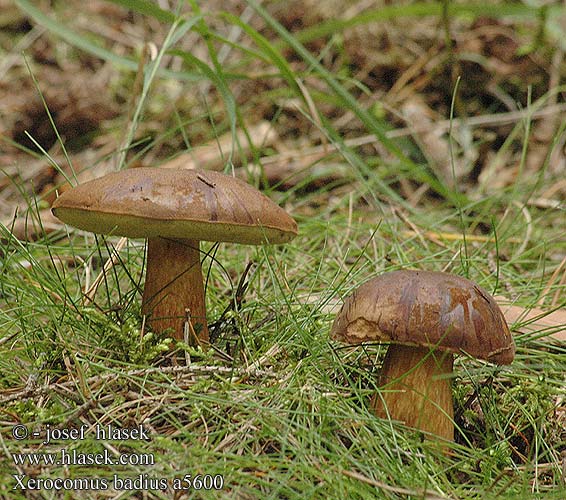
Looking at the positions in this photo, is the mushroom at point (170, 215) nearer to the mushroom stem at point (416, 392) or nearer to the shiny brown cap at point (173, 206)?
the shiny brown cap at point (173, 206)

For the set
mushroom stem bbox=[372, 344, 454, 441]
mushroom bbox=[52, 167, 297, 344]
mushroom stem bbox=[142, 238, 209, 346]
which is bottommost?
mushroom stem bbox=[372, 344, 454, 441]

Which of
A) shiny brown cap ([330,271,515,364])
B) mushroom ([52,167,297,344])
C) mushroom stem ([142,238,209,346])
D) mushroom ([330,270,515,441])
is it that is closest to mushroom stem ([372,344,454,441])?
mushroom ([330,270,515,441])

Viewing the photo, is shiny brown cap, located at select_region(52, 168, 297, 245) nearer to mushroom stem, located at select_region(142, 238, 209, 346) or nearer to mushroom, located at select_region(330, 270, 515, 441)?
mushroom stem, located at select_region(142, 238, 209, 346)

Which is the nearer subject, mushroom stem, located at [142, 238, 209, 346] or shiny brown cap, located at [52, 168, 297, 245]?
shiny brown cap, located at [52, 168, 297, 245]

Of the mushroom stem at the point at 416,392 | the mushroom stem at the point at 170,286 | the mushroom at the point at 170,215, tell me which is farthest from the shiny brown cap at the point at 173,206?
the mushroom stem at the point at 416,392

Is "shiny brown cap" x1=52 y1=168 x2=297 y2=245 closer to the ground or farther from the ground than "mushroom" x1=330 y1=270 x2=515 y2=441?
farther from the ground

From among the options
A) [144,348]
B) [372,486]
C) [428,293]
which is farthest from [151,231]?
[372,486]

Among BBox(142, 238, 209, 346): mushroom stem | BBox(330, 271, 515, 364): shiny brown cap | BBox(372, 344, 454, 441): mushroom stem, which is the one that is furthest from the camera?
BBox(142, 238, 209, 346): mushroom stem

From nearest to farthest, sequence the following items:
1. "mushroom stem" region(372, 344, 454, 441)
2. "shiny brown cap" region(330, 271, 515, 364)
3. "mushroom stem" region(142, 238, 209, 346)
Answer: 1. "shiny brown cap" region(330, 271, 515, 364)
2. "mushroom stem" region(372, 344, 454, 441)
3. "mushroom stem" region(142, 238, 209, 346)
